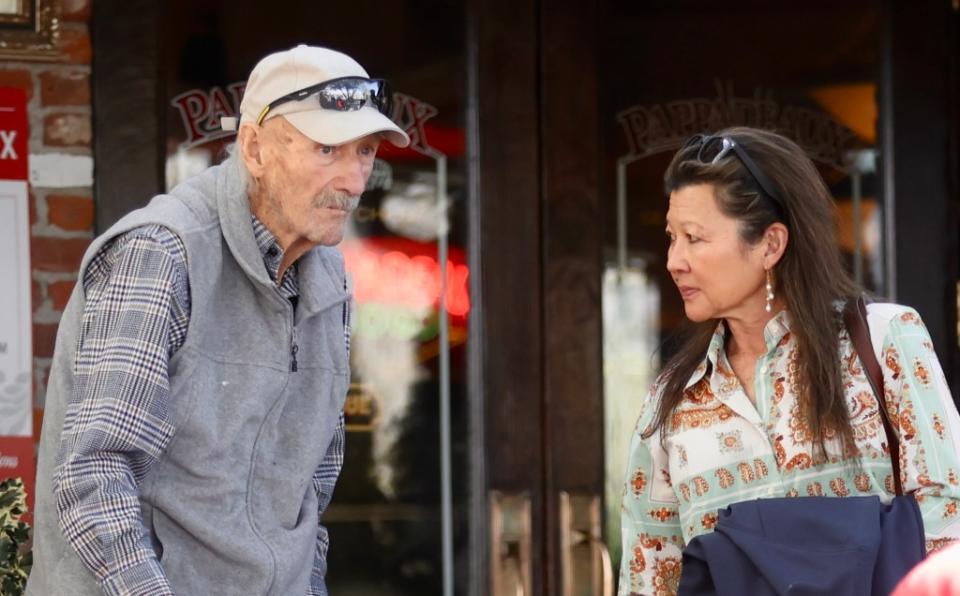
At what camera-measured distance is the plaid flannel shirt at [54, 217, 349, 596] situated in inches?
92.5

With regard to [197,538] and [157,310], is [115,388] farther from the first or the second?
[197,538]

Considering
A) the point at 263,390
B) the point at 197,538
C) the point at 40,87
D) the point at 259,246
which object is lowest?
the point at 197,538

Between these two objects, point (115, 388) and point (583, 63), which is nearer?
point (115, 388)

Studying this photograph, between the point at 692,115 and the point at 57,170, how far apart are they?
5.78 ft

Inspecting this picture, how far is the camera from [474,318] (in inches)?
174

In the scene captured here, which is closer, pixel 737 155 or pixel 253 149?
pixel 253 149

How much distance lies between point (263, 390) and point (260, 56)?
1976 millimetres

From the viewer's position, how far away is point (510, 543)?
14.4 feet

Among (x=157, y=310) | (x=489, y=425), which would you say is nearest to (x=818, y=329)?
(x=157, y=310)

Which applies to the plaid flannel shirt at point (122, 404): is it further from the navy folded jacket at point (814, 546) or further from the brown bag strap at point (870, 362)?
the brown bag strap at point (870, 362)

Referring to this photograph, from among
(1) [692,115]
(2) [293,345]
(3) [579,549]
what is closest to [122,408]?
(2) [293,345]

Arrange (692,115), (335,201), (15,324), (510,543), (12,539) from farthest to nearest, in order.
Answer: (692,115), (510,543), (15,324), (12,539), (335,201)

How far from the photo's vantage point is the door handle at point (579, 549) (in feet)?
14.4

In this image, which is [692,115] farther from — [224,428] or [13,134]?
[224,428]
